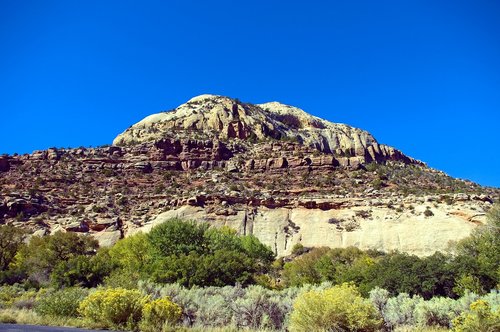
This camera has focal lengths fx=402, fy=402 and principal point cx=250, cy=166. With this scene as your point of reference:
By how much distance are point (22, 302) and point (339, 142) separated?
366ft

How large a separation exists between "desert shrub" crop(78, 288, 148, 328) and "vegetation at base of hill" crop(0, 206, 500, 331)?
0.03 metres

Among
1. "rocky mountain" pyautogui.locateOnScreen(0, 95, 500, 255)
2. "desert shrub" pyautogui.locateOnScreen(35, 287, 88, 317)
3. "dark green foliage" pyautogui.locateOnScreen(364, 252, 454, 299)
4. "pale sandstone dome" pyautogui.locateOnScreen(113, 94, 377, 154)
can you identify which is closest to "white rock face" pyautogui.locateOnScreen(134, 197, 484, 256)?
"rocky mountain" pyautogui.locateOnScreen(0, 95, 500, 255)

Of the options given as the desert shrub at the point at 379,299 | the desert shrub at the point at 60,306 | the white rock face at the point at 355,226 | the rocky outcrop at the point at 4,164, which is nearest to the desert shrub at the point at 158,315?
the desert shrub at the point at 60,306

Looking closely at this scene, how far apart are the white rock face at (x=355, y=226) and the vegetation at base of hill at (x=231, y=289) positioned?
1375 cm

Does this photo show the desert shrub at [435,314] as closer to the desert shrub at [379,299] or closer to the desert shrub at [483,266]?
the desert shrub at [379,299]

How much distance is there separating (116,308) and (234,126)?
81.8m

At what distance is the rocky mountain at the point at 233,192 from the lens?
2258 inches

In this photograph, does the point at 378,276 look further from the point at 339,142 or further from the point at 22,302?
the point at 339,142

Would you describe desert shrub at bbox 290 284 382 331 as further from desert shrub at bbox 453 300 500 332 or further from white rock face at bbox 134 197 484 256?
white rock face at bbox 134 197 484 256

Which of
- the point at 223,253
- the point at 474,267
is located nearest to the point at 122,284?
the point at 223,253

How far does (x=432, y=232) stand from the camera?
53.5 meters

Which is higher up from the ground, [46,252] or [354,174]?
[354,174]

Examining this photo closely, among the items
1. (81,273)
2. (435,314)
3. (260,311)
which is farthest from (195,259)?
(435,314)

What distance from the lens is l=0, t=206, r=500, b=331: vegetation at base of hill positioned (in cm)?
1237
